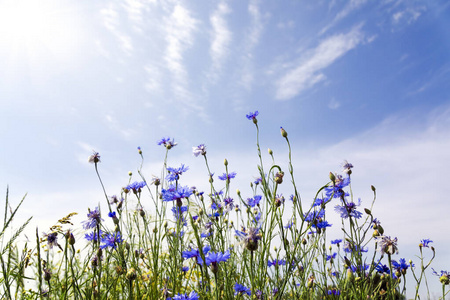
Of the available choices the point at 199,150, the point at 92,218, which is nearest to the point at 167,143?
the point at 199,150

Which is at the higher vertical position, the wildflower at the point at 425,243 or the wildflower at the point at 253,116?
the wildflower at the point at 253,116

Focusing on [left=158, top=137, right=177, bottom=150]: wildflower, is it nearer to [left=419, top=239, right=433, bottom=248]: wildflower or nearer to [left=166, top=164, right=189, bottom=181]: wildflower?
[left=166, top=164, right=189, bottom=181]: wildflower

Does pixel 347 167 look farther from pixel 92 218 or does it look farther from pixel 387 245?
pixel 92 218

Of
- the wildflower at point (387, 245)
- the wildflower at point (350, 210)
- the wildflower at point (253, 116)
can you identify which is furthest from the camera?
the wildflower at point (253, 116)

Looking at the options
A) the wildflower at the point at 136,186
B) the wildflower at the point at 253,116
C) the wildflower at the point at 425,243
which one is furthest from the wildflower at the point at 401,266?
the wildflower at the point at 136,186

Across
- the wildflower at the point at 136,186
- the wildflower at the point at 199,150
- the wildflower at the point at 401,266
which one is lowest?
the wildflower at the point at 401,266

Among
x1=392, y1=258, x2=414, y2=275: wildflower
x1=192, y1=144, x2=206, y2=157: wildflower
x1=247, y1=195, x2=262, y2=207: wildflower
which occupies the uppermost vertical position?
x1=192, y1=144, x2=206, y2=157: wildflower

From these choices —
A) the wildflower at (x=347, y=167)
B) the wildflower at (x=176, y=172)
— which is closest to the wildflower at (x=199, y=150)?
the wildflower at (x=176, y=172)

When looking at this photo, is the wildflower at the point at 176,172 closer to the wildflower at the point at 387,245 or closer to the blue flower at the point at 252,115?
the blue flower at the point at 252,115

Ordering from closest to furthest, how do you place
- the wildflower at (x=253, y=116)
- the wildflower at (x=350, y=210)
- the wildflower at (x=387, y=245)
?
the wildflower at (x=387, y=245) → the wildflower at (x=350, y=210) → the wildflower at (x=253, y=116)

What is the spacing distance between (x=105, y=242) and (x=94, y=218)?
0.41 metres

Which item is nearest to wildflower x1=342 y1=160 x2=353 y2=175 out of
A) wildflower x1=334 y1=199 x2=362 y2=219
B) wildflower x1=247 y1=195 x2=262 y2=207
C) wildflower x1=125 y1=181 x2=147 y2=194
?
wildflower x1=334 y1=199 x2=362 y2=219

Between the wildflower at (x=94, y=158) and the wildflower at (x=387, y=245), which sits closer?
the wildflower at (x=387, y=245)

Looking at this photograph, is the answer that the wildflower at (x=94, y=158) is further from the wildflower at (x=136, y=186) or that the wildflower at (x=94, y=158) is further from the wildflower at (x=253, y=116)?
the wildflower at (x=253, y=116)
